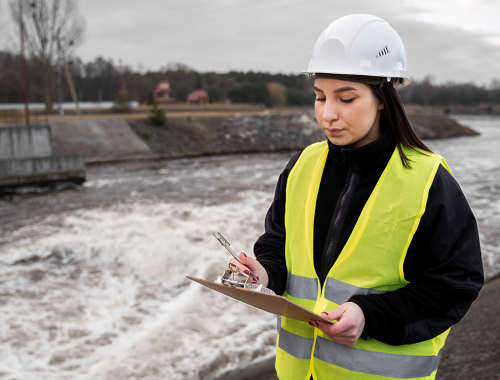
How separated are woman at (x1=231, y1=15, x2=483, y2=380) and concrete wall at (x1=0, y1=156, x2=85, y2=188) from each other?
58.3 feet

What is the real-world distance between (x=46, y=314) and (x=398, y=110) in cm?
607

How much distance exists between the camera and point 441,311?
1481mm

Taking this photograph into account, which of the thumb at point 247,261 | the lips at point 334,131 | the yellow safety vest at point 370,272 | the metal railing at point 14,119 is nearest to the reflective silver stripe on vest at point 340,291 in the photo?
the yellow safety vest at point 370,272

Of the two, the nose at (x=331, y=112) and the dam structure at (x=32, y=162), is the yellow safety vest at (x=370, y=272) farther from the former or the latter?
the dam structure at (x=32, y=162)

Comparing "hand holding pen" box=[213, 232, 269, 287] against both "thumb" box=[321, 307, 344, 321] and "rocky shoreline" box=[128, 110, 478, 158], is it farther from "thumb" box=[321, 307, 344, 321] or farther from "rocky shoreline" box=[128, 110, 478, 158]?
"rocky shoreline" box=[128, 110, 478, 158]

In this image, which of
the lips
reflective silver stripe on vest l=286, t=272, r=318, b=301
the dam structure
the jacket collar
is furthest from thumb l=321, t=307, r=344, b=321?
the dam structure

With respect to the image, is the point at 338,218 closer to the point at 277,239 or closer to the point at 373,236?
the point at 373,236

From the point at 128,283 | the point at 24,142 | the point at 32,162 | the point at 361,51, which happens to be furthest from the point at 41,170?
the point at 361,51

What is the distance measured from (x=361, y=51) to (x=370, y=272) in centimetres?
79

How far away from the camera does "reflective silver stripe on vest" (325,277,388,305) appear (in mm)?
1558

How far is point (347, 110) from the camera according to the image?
1.54m

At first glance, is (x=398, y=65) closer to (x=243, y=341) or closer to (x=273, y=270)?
(x=273, y=270)

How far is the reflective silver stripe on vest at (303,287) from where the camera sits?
168 centimetres

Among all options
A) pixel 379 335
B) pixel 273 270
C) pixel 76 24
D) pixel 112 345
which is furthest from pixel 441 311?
pixel 76 24
